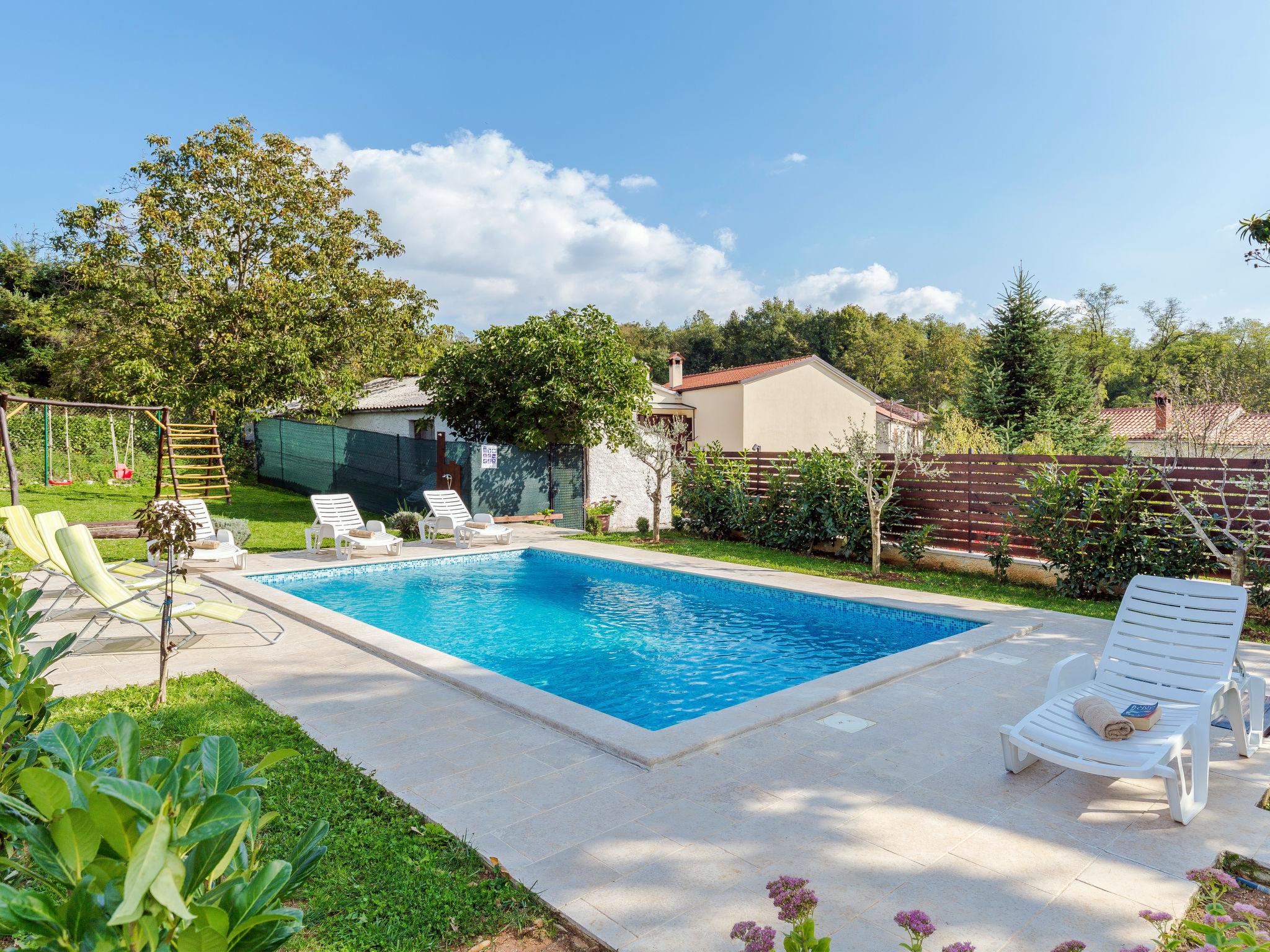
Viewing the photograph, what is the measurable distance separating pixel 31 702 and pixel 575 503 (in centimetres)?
1472

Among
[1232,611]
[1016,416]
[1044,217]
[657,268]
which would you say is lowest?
[1232,611]

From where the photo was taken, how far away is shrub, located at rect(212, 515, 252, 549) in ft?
40.0

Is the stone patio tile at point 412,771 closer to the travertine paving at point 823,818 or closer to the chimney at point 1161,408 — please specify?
the travertine paving at point 823,818

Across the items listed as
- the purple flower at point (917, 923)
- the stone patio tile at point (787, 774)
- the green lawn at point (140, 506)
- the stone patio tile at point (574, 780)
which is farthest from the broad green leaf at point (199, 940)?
the green lawn at point (140, 506)

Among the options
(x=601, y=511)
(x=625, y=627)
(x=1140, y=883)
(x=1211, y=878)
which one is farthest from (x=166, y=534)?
(x=601, y=511)

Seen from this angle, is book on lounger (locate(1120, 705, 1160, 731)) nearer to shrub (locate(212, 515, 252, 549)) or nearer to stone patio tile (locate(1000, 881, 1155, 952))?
stone patio tile (locate(1000, 881, 1155, 952))

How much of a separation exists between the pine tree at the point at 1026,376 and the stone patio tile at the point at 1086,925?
19.9 m

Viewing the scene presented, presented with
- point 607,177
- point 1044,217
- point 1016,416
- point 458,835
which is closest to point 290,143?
point 607,177

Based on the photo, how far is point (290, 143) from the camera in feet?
75.4

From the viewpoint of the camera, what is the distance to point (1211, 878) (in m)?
2.80

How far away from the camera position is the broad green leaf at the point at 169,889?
85cm

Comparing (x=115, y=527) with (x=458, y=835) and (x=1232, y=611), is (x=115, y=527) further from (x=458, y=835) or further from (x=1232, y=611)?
(x=1232, y=611)

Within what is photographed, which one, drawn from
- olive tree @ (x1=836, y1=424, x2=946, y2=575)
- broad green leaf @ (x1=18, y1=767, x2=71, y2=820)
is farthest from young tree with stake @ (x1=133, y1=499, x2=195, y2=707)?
olive tree @ (x1=836, y1=424, x2=946, y2=575)

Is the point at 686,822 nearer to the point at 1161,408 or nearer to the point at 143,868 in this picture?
the point at 143,868
